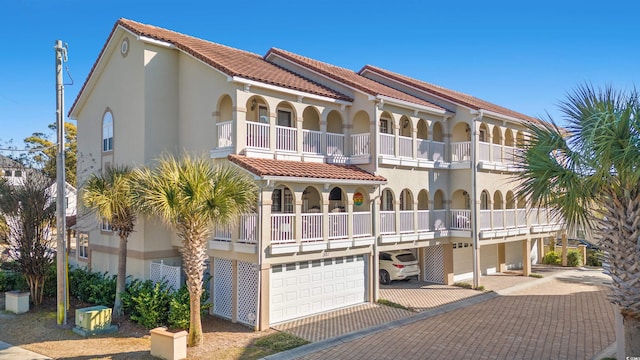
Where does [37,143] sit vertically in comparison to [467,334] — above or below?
above

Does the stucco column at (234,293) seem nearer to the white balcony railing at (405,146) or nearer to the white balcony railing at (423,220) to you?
the white balcony railing at (405,146)

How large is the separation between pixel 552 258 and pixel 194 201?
25617mm

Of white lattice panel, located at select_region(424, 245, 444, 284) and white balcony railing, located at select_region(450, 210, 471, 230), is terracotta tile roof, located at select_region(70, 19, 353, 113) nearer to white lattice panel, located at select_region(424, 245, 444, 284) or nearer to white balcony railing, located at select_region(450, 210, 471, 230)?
white balcony railing, located at select_region(450, 210, 471, 230)

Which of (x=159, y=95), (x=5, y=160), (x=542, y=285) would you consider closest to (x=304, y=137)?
(x=159, y=95)

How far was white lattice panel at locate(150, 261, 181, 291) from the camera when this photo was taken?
16281 millimetres

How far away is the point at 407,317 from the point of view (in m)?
16.3

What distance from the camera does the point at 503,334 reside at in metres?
14.3

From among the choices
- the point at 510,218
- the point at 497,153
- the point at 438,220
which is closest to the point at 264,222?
the point at 438,220

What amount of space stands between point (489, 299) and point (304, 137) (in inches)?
413

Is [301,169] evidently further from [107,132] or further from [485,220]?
[485,220]

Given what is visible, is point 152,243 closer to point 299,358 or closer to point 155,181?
point 155,181

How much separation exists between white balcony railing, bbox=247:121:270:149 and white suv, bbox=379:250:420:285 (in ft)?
28.9

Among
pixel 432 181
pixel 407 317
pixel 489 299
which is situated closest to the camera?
pixel 407 317

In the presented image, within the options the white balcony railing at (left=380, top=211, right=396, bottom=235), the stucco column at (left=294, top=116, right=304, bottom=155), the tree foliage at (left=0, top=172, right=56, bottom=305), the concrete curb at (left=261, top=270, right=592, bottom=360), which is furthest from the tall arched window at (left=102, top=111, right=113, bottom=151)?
the concrete curb at (left=261, top=270, right=592, bottom=360)
